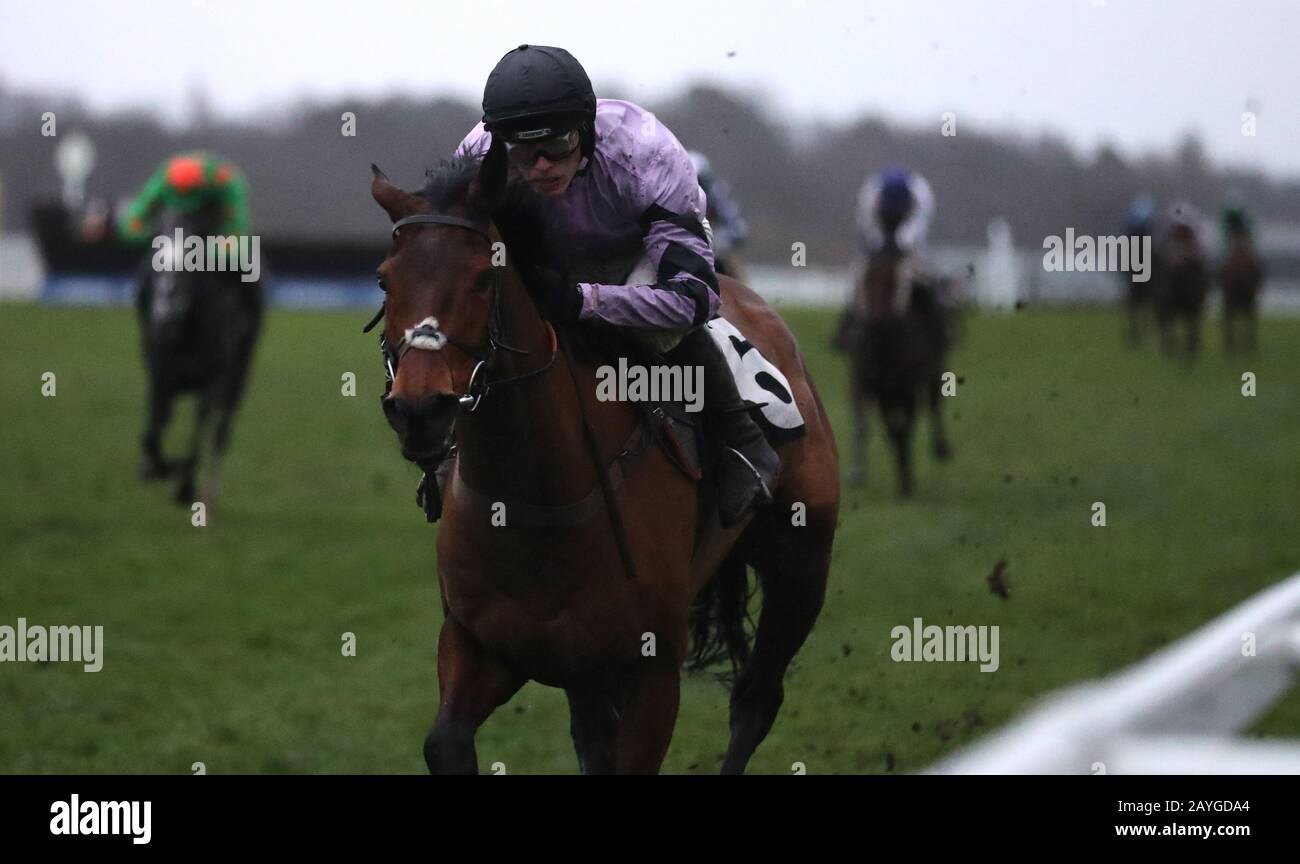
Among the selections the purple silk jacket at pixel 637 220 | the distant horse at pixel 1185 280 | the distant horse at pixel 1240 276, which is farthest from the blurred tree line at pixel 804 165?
the distant horse at pixel 1240 276

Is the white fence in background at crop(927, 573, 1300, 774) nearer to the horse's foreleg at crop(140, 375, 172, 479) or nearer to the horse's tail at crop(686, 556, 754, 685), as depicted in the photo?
the horse's tail at crop(686, 556, 754, 685)

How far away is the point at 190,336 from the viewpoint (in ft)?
32.4

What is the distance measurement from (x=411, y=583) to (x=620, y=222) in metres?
4.58

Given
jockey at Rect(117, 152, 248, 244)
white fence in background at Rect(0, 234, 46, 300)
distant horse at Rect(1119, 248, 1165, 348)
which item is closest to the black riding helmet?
jockey at Rect(117, 152, 248, 244)

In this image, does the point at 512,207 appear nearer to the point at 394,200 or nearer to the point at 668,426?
the point at 394,200

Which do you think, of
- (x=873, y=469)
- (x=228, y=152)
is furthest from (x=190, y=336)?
(x=228, y=152)

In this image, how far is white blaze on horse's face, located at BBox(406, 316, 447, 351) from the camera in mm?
3094

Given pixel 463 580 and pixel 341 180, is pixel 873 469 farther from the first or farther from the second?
pixel 341 180

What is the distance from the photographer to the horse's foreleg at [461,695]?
3.54 metres

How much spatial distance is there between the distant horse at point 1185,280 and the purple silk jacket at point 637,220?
19459 mm

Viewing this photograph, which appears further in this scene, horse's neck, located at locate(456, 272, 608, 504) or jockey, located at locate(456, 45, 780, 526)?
jockey, located at locate(456, 45, 780, 526)

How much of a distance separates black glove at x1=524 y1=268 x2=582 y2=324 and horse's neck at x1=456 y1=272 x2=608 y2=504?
0.03 metres

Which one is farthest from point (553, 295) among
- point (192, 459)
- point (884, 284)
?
point (884, 284)

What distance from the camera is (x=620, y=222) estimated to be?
397 cm
